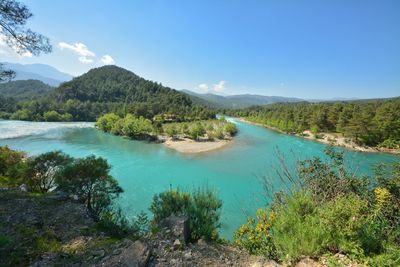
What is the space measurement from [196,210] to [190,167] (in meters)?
28.8

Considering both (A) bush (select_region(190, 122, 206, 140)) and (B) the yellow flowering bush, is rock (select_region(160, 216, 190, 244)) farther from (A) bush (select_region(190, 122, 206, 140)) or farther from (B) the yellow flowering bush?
(A) bush (select_region(190, 122, 206, 140))

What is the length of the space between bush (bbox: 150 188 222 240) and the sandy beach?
1527 inches

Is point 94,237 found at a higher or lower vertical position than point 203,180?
higher

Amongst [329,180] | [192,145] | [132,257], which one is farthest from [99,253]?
[192,145]

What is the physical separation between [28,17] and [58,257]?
9884 millimetres

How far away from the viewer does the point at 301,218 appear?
25.8 ft

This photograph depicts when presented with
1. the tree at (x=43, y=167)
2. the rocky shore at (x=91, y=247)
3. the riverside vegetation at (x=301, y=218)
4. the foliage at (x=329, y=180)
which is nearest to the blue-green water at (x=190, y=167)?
the foliage at (x=329, y=180)

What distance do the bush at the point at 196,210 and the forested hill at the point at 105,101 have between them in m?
81.0

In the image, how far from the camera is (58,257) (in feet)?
23.2

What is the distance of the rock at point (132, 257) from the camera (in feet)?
20.7

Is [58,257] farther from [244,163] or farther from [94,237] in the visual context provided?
[244,163]

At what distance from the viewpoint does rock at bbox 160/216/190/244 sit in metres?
8.10

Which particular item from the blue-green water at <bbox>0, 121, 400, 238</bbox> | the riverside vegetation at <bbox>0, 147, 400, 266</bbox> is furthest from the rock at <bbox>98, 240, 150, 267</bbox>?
the blue-green water at <bbox>0, 121, 400, 238</bbox>

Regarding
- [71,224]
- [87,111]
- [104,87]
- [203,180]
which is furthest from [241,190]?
[104,87]
